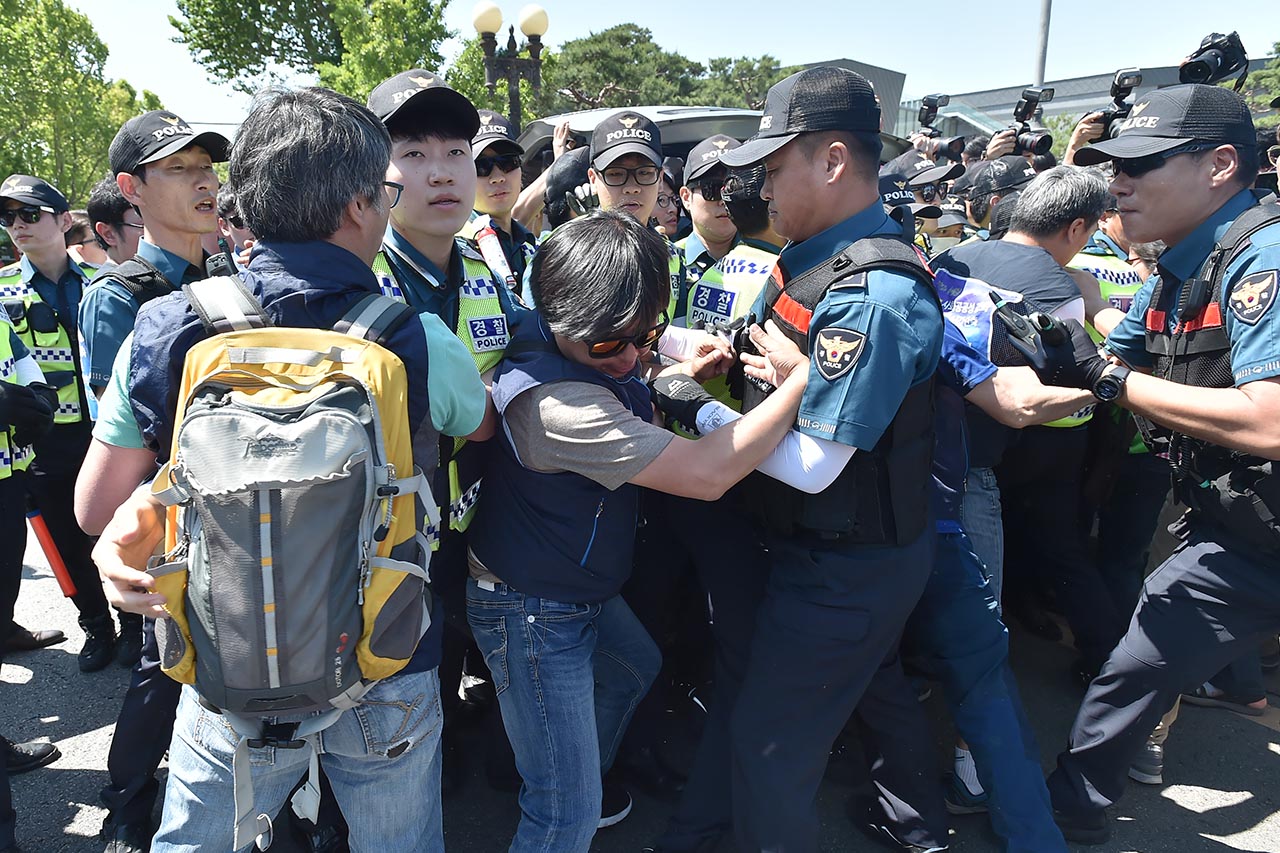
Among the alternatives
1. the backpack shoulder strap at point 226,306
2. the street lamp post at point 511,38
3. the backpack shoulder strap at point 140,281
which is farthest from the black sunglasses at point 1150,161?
the street lamp post at point 511,38

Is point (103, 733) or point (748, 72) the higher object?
point (748, 72)

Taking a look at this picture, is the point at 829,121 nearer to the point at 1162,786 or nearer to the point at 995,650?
the point at 995,650

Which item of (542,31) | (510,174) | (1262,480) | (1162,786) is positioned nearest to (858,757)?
(1162,786)

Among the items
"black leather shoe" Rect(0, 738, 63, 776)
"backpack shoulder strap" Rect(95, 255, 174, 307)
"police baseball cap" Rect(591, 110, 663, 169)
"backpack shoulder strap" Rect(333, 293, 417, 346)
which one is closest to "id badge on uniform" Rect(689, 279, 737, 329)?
"police baseball cap" Rect(591, 110, 663, 169)

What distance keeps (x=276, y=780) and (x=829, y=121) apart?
1976 millimetres

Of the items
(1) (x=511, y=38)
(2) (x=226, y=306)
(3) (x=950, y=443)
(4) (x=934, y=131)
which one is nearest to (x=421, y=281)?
(2) (x=226, y=306)

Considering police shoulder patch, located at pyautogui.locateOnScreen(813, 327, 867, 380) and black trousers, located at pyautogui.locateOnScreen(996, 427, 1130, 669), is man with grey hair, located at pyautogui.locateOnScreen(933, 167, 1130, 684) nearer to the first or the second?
black trousers, located at pyautogui.locateOnScreen(996, 427, 1130, 669)

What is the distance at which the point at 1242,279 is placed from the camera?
213 cm

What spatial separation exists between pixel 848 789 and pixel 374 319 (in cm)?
244

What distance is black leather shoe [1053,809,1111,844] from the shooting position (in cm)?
253

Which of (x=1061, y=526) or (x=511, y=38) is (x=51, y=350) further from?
(x=511, y=38)

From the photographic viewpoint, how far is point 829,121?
1.98 meters

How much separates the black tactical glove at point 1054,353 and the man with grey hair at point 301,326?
169cm

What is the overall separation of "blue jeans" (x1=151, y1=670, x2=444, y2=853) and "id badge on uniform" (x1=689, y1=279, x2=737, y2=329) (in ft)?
6.04
